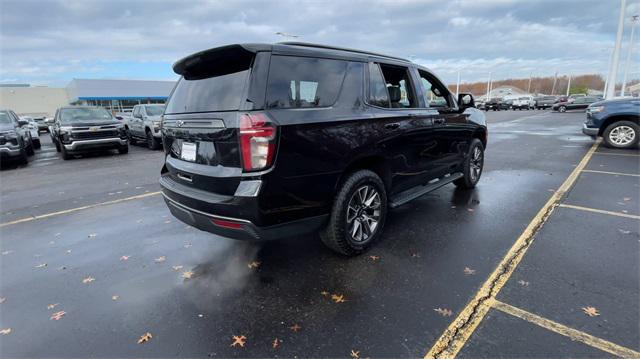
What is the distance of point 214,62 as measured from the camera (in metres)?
3.05

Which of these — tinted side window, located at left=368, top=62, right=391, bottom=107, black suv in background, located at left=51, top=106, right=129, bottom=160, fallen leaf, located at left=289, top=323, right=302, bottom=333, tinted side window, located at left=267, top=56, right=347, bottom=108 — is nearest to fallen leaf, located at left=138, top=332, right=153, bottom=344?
fallen leaf, located at left=289, top=323, right=302, bottom=333

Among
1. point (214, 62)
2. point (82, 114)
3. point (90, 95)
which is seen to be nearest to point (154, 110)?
point (82, 114)

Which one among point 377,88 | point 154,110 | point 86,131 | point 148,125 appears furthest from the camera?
point 154,110

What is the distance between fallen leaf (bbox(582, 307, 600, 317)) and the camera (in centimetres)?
256

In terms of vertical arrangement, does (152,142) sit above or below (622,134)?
below

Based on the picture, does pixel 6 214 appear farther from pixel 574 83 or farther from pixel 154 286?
pixel 574 83

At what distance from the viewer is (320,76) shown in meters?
3.12

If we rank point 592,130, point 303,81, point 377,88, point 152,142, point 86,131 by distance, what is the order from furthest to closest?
point 152,142, point 86,131, point 592,130, point 377,88, point 303,81

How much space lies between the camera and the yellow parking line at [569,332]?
86.6 inches

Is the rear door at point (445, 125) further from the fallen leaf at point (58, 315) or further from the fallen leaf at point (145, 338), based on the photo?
the fallen leaf at point (58, 315)

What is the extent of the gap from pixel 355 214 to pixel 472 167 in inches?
133

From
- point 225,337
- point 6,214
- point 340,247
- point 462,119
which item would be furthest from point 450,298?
point 6,214

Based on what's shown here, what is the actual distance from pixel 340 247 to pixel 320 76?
1.65 metres

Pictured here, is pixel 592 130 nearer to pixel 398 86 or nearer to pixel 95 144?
pixel 398 86
